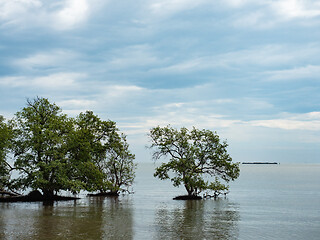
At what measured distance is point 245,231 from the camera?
104 feet

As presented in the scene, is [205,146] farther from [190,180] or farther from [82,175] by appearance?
[82,175]

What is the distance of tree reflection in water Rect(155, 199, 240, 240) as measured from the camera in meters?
29.1

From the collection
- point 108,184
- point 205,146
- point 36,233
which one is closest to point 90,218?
point 36,233

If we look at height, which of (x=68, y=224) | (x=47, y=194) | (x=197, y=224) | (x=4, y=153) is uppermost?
(x=4, y=153)

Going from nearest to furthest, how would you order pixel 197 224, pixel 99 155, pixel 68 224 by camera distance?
pixel 68 224, pixel 197 224, pixel 99 155

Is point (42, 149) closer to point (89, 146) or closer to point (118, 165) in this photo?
point (89, 146)

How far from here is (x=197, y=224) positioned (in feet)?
113

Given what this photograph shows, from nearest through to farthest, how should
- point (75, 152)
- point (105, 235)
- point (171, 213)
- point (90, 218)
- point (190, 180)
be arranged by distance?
point (105, 235) → point (90, 218) → point (171, 213) → point (75, 152) → point (190, 180)

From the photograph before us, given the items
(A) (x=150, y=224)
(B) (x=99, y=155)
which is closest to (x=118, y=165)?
(B) (x=99, y=155)

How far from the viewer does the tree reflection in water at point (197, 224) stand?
29125 millimetres

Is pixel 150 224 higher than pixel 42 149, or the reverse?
pixel 42 149

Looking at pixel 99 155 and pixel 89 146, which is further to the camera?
pixel 99 155

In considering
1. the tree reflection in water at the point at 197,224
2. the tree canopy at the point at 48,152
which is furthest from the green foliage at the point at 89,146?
the tree reflection in water at the point at 197,224

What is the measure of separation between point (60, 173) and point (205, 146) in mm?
24569
